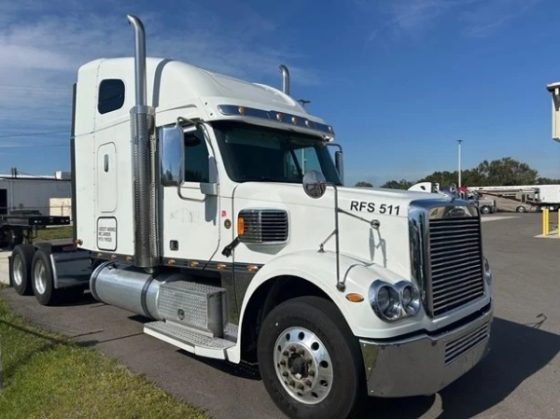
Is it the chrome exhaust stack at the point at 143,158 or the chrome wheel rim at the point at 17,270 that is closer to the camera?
the chrome exhaust stack at the point at 143,158

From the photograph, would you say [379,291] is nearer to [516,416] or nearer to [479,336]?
[479,336]

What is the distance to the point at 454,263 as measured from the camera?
443cm

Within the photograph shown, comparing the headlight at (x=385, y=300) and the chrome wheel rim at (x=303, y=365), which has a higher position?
the headlight at (x=385, y=300)

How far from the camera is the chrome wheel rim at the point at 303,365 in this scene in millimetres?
3969

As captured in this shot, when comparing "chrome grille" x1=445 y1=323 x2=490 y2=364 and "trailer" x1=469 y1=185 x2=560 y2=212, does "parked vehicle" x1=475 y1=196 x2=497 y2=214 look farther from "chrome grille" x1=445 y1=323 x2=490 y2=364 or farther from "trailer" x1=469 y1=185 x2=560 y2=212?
"chrome grille" x1=445 y1=323 x2=490 y2=364

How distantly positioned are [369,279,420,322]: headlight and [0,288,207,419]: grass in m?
1.72

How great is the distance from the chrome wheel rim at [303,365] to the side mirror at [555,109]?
20.8m

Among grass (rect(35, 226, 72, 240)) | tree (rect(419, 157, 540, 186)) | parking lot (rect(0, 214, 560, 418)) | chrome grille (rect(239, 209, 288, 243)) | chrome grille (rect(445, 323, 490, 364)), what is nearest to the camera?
chrome grille (rect(445, 323, 490, 364))

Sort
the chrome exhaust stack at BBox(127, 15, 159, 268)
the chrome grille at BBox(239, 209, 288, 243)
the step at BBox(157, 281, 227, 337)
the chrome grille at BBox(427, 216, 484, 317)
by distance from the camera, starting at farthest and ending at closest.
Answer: the chrome exhaust stack at BBox(127, 15, 159, 268) < the step at BBox(157, 281, 227, 337) < the chrome grille at BBox(239, 209, 288, 243) < the chrome grille at BBox(427, 216, 484, 317)

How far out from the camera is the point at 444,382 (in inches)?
157

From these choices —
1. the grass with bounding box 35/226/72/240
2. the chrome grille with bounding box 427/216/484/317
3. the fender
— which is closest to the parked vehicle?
the grass with bounding box 35/226/72/240

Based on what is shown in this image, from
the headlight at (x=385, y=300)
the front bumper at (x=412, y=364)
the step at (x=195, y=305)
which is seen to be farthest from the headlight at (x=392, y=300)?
the step at (x=195, y=305)

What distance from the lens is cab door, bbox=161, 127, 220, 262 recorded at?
535cm

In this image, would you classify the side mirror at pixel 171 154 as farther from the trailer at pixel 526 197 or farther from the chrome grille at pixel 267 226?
the trailer at pixel 526 197
